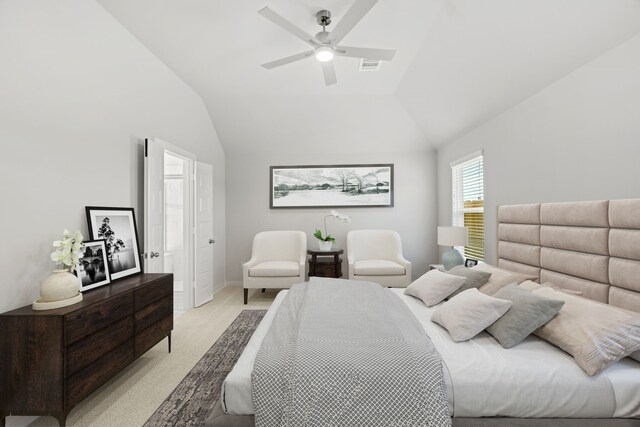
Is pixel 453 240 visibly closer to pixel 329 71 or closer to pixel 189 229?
pixel 329 71

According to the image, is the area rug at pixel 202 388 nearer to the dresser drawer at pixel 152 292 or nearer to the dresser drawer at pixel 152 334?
the dresser drawer at pixel 152 334

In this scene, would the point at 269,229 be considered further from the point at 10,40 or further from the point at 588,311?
the point at 588,311

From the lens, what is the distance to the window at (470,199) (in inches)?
150

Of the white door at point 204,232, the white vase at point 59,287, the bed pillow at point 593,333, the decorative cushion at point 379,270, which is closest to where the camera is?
the bed pillow at point 593,333

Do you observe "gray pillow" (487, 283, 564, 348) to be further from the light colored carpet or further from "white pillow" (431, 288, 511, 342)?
the light colored carpet

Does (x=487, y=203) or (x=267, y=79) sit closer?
(x=487, y=203)

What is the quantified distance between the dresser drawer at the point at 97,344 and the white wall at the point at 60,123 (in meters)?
0.52

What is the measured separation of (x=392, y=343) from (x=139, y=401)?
1889 mm

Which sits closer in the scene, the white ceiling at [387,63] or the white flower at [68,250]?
the white flower at [68,250]

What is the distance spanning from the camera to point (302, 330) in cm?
171

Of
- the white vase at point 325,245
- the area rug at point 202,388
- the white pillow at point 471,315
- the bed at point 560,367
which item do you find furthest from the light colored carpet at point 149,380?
the white pillow at point 471,315

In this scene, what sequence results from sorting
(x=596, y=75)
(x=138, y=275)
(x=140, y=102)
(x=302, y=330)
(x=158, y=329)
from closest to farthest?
(x=302, y=330) < (x=596, y=75) < (x=158, y=329) < (x=138, y=275) < (x=140, y=102)

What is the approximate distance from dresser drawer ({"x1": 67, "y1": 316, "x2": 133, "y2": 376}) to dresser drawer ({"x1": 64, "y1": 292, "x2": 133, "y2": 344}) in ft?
0.13

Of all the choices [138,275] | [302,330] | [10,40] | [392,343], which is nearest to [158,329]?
[138,275]
